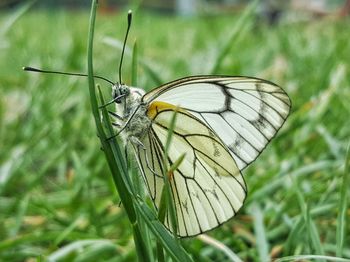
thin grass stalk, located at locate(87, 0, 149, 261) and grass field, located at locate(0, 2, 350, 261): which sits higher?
grass field, located at locate(0, 2, 350, 261)

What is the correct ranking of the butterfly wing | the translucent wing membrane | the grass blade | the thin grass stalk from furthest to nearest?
the butterfly wing → the translucent wing membrane → the grass blade → the thin grass stalk

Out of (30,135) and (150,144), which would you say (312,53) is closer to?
(30,135)

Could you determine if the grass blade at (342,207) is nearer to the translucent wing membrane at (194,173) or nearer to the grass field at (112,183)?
the grass field at (112,183)

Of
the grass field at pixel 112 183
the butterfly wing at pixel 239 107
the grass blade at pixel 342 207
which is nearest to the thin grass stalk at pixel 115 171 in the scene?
the grass field at pixel 112 183

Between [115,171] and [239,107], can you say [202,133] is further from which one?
[115,171]

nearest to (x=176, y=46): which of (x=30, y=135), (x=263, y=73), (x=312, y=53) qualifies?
(x=312, y=53)

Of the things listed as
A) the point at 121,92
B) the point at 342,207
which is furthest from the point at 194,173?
the point at 342,207

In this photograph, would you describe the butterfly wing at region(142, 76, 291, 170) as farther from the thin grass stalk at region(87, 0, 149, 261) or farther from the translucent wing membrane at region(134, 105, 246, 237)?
the thin grass stalk at region(87, 0, 149, 261)

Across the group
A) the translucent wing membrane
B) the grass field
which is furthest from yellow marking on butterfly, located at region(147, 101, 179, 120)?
the grass field
